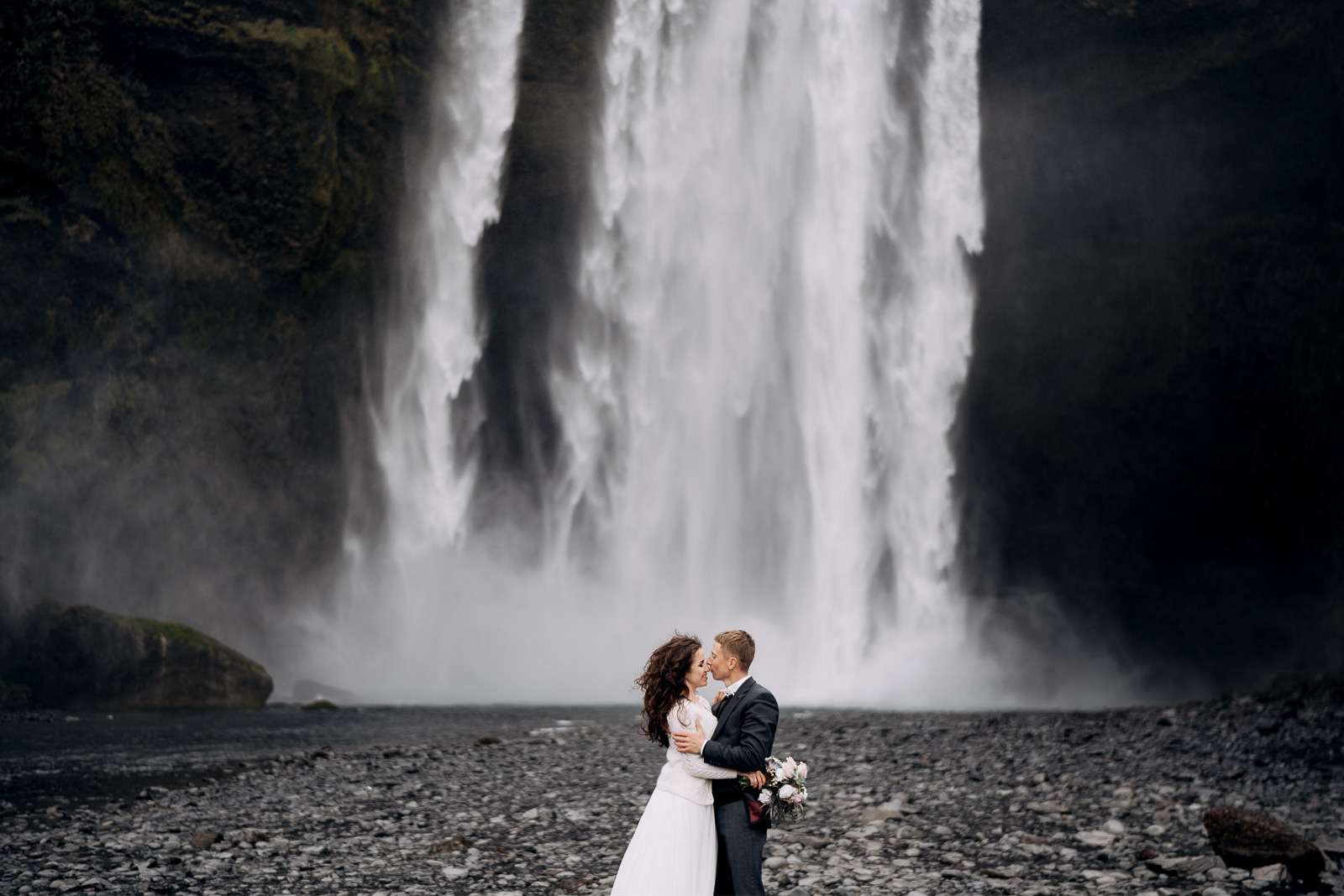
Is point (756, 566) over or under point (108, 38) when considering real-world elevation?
under

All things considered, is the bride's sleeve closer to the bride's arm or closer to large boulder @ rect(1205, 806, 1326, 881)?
the bride's arm

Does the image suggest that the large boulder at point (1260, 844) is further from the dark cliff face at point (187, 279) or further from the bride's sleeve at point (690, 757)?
the dark cliff face at point (187, 279)

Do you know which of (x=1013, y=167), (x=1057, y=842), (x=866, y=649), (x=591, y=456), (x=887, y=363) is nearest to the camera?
(x=1057, y=842)

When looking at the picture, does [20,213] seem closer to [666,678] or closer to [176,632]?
[176,632]

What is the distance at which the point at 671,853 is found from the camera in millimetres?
4832

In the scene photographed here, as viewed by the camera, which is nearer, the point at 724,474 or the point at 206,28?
the point at 206,28

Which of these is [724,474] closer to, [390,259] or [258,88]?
[390,259]

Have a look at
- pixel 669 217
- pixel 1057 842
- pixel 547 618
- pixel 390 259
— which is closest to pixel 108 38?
pixel 390 259

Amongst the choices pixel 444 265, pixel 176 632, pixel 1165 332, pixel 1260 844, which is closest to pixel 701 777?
pixel 1260 844

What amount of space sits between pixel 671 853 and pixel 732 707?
2.42ft

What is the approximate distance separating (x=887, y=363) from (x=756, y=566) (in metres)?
7.76

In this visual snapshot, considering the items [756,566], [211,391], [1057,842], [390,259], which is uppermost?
[390,259]

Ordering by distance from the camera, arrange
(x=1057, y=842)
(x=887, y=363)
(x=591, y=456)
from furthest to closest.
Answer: (x=591, y=456), (x=887, y=363), (x=1057, y=842)

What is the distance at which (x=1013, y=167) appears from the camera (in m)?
38.2
